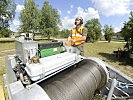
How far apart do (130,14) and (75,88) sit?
15.7 m

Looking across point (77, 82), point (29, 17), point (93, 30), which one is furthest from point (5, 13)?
point (77, 82)

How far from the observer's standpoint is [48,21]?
5106cm

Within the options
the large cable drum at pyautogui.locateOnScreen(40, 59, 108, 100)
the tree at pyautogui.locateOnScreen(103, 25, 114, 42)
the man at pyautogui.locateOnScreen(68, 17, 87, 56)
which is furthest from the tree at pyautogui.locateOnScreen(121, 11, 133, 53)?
the tree at pyautogui.locateOnScreen(103, 25, 114, 42)

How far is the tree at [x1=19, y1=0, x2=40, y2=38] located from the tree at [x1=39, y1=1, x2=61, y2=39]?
11.8 feet

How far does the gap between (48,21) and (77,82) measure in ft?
158

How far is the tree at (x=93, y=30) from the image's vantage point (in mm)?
52406

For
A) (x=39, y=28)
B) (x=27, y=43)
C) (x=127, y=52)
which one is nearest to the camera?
(x=27, y=43)

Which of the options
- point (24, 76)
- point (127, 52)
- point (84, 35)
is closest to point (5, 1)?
point (127, 52)

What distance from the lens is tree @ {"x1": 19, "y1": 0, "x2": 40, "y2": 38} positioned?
1746 inches

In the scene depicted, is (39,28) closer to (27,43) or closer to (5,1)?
(5,1)

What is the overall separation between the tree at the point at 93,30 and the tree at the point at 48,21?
28.8 feet

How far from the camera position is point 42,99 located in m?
2.62

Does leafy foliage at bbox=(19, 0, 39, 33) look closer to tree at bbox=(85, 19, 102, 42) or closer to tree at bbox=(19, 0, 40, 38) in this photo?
tree at bbox=(19, 0, 40, 38)

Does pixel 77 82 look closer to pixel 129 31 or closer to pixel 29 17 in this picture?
pixel 129 31
